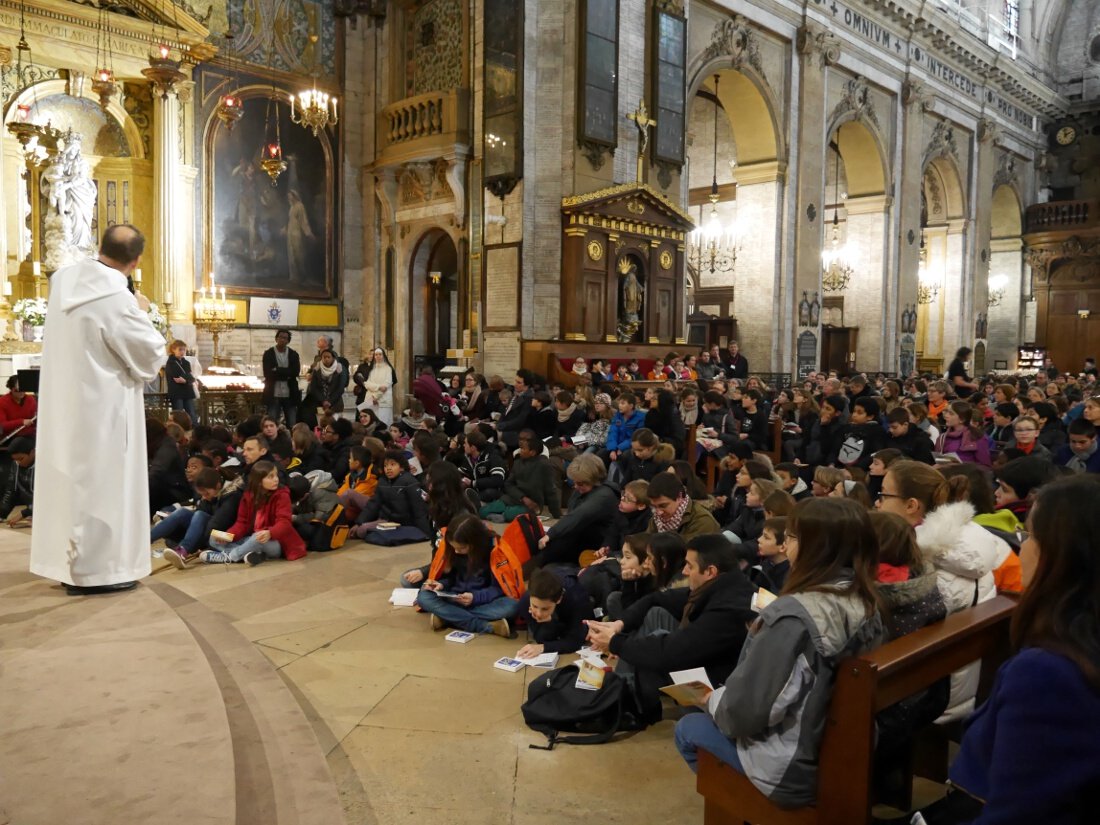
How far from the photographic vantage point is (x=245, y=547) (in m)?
6.62

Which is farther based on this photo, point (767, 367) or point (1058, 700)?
point (767, 367)

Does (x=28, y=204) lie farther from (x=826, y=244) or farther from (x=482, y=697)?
(x=826, y=244)

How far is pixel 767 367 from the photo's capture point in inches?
806

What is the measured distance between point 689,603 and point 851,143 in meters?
22.7

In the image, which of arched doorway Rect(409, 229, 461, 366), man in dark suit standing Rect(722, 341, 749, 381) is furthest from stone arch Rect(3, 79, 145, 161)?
man in dark suit standing Rect(722, 341, 749, 381)

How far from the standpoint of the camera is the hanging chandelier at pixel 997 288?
31.8m

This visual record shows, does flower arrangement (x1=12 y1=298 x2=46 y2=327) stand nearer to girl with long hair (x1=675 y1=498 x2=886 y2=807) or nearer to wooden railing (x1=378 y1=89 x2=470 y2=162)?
wooden railing (x1=378 y1=89 x2=470 y2=162)

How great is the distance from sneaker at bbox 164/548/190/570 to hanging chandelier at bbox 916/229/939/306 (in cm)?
2657

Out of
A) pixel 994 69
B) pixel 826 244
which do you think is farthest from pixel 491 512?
pixel 994 69

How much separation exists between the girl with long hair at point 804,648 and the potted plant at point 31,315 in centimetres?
1233

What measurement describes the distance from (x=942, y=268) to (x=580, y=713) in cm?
2877

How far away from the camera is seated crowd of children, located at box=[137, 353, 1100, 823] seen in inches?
69.1

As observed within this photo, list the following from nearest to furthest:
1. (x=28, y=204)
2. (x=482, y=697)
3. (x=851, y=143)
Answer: (x=482, y=697), (x=28, y=204), (x=851, y=143)

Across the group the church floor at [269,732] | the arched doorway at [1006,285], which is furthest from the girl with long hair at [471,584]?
the arched doorway at [1006,285]
